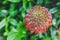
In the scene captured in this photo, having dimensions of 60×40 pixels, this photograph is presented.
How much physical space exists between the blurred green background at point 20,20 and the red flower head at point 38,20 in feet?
0.25

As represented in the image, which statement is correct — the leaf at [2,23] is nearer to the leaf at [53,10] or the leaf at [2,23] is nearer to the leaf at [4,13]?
the leaf at [4,13]

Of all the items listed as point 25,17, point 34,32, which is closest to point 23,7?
point 25,17

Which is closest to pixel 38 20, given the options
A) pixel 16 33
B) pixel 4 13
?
pixel 16 33

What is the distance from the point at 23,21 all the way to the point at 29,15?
9 cm

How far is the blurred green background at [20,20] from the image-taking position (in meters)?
1.43

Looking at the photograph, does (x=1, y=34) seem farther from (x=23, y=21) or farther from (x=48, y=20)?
(x=48, y=20)

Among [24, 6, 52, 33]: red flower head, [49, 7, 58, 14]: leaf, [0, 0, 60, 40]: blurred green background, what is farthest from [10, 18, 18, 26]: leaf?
[49, 7, 58, 14]: leaf

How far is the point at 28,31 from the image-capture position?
1.47 meters

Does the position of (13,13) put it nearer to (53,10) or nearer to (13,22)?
(13,22)

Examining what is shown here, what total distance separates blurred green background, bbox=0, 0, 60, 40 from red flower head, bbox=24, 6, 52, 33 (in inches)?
3.0

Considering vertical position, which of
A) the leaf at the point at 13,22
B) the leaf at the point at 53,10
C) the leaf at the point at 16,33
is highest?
the leaf at the point at 53,10

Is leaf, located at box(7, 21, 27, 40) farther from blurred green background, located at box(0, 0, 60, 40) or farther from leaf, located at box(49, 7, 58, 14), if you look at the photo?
leaf, located at box(49, 7, 58, 14)

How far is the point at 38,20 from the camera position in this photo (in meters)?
1.36

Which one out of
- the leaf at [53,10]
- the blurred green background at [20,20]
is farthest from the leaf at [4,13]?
the leaf at [53,10]
